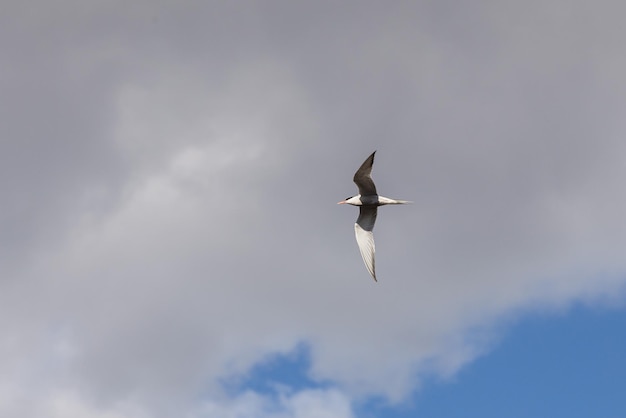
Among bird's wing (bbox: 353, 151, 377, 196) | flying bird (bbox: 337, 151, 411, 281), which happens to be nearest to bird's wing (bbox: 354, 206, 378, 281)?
flying bird (bbox: 337, 151, 411, 281)

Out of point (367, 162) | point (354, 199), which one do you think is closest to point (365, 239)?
point (354, 199)

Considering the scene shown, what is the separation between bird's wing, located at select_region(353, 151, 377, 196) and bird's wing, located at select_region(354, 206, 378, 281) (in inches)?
86.5

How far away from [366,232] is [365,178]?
20.7 feet

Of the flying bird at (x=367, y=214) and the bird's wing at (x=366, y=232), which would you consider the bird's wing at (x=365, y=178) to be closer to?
the flying bird at (x=367, y=214)

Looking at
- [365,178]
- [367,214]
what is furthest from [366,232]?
[365,178]

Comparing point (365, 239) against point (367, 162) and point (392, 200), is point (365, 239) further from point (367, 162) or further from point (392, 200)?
point (367, 162)

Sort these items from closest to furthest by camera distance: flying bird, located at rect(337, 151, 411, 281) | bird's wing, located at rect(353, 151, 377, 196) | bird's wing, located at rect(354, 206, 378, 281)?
1. bird's wing, located at rect(353, 151, 377, 196)
2. flying bird, located at rect(337, 151, 411, 281)
3. bird's wing, located at rect(354, 206, 378, 281)

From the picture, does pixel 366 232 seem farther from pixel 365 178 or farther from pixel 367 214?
pixel 365 178

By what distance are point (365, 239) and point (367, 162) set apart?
27.7 feet

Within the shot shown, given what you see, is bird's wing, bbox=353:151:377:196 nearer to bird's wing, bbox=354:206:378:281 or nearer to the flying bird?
the flying bird

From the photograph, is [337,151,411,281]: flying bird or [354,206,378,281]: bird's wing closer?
[337,151,411,281]: flying bird

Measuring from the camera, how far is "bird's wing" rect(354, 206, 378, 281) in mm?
71312

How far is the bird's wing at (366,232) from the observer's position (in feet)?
234

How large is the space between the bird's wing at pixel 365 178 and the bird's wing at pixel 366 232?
2.20 metres
